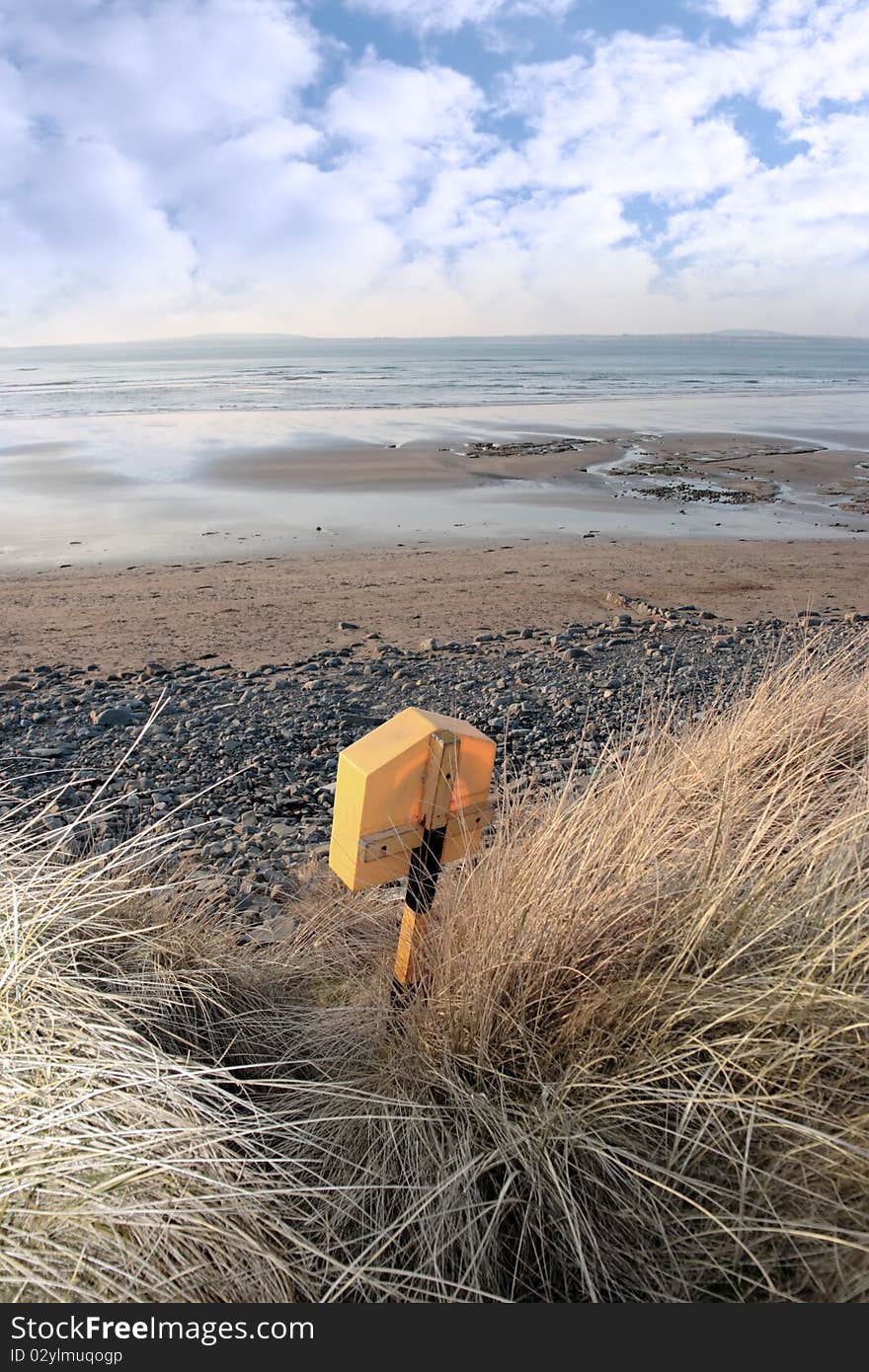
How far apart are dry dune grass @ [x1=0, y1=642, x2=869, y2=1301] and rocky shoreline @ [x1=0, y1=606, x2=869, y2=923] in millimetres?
1776

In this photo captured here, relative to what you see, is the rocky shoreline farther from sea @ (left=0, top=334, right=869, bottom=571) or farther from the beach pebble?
sea @ (left=0, top=334, right=869, bottom=571)

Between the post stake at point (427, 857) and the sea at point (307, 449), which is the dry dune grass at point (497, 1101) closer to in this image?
the post stake at point (427, 857)

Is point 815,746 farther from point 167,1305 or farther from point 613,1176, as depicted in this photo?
point 167,1305

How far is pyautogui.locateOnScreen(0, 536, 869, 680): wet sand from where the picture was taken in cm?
906

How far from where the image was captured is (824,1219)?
183 centimetres

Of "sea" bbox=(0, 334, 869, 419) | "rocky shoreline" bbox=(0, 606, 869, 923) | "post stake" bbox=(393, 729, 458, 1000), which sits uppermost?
"sea" bbox=(0, 334, 869, 419)

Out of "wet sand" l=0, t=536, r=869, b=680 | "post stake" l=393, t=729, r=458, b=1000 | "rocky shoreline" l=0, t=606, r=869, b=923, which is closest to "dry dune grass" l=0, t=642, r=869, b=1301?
"post stake" l=393, t=729, r=458, b=1000

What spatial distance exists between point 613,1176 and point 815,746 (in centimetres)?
252

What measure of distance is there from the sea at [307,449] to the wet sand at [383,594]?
116 cm

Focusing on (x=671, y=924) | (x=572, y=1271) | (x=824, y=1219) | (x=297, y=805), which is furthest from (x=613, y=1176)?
(x=297, y=805)

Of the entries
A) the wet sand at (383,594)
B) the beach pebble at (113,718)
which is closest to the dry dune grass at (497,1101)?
the beach pebble at (113,718)

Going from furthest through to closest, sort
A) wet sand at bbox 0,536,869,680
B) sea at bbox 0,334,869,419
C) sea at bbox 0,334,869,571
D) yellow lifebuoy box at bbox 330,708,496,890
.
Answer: sea at bbox 0,334,869,419
sea at bbox 0,334,869,571
wet sand at bbox 0,536,869,680
yellow lifebuoy box at bbox 330,708,496,890

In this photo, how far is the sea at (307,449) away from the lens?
581 inches

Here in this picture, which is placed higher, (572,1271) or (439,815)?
(439,815)
